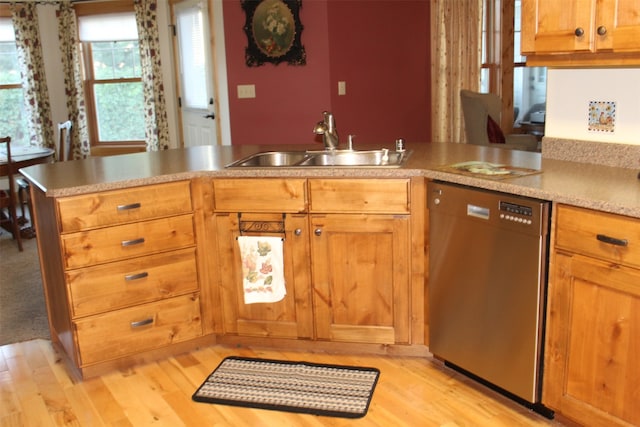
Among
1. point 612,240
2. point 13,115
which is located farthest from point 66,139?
point 612,240

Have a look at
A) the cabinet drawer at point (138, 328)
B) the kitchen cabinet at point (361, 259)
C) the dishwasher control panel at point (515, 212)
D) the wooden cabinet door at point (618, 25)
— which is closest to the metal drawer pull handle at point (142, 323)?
the cabinet drawer at point (138, 328)

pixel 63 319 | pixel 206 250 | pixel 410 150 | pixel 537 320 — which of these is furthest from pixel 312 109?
pixel 537 320

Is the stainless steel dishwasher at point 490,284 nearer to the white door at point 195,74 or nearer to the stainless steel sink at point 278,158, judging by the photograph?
the stainless steel sink at point 278,158

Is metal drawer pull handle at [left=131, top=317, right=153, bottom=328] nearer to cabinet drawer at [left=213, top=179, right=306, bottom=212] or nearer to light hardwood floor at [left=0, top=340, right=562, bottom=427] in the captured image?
light hardwood floor at [left=0, top=340, right=562, bottom=427]

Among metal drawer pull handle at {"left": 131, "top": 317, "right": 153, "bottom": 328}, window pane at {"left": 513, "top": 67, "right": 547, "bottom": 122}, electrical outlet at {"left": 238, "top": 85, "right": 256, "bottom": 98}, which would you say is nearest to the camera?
metal drawer pull handle at {"left": 131, "top": 317, "right": 153, "bottom": 328}

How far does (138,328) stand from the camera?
2912 millimetres

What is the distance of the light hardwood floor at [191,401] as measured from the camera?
2.47 meters

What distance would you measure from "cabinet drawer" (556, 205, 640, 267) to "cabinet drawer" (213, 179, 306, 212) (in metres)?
1.12

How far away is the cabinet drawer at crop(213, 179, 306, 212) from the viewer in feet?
9.33

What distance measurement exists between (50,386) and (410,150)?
1990mm

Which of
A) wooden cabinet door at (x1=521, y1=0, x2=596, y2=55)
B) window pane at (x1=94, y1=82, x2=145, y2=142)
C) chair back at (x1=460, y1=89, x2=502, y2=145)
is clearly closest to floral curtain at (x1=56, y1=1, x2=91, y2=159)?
window pane at (x1=94, y1=82, x2=145, y2=142)

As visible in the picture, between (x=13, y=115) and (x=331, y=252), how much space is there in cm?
573

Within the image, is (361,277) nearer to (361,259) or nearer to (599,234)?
(361,259)

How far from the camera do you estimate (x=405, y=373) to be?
111 inches
